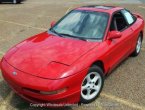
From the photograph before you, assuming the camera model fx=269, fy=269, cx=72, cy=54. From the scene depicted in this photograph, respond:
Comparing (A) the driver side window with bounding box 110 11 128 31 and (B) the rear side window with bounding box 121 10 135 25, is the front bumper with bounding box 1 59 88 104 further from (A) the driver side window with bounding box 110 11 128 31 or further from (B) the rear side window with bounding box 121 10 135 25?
(B) the rear side window with bounding box 121 10 135 25

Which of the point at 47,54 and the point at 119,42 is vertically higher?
the point at 47,54

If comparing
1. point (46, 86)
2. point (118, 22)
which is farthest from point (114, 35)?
point (46, 86)

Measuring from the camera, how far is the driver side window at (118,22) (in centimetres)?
600

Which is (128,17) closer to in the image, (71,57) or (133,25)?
(133,25)

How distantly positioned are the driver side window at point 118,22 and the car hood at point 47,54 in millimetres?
941

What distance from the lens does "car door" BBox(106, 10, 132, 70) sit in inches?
220

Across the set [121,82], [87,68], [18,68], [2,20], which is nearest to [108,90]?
[121,82]

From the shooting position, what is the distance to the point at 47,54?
4.96 meters

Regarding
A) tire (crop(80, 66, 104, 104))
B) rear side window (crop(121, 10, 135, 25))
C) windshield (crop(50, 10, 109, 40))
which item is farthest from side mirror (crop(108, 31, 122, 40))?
rear side window (crop(121, 10, 135, 25))

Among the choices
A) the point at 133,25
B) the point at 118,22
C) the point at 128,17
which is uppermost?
the point at 118,22

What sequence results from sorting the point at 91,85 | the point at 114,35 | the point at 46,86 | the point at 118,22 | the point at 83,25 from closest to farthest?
1. the point at 46,86
2. the point at 91,85
3. the point at 114,35
4. the point at 83,25
5. the point at 118,22

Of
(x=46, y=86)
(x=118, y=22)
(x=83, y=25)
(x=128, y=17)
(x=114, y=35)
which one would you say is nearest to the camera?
(x=46, y=86)

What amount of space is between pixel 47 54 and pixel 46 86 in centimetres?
90

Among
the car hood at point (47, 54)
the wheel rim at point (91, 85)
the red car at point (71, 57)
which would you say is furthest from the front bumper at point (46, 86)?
the wheel rim at point (91, 85)
